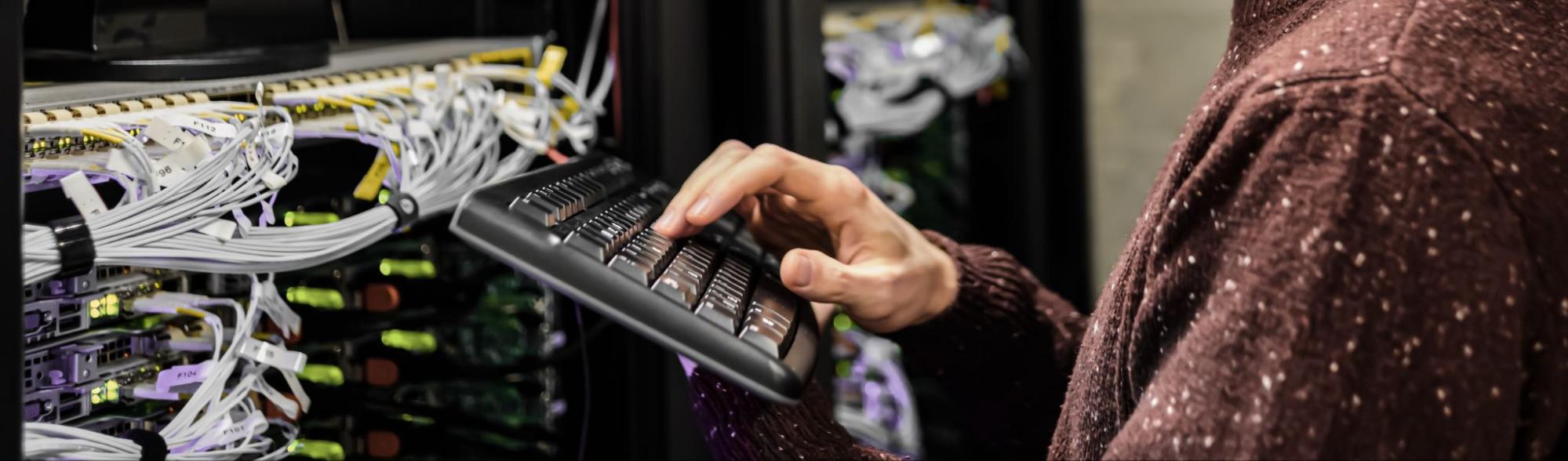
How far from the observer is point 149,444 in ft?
1.80

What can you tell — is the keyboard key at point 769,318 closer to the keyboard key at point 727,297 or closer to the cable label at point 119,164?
the keyboard key at point 727,297

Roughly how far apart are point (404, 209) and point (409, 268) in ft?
0.61

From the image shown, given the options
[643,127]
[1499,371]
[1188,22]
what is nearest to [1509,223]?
[1499,371]

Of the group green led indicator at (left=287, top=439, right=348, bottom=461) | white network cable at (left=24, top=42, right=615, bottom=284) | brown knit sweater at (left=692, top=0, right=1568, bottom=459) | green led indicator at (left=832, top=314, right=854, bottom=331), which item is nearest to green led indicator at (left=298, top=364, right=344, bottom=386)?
green led indicator at (left=287, top=439, right=348, bottom=461)

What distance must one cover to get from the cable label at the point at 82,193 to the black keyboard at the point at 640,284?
15 cm

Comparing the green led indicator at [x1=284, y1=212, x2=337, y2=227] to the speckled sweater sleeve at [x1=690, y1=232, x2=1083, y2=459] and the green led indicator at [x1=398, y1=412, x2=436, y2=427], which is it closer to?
the green led indicator at [x1=398, y1=412, x2=436, y2=427]

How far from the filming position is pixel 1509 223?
1.26 feet

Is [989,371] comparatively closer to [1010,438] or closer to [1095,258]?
[1010,438]

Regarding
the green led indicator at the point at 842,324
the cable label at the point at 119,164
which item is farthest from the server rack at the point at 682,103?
the green led indicator at the point at 842,324

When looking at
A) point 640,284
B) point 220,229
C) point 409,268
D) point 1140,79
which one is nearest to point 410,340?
point 409,268

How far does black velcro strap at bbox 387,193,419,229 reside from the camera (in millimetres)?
696

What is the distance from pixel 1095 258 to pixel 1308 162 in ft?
4.68

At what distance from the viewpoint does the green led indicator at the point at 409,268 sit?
859mm

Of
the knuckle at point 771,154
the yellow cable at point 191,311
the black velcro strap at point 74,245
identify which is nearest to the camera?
the black velcro strap at point 74,245
